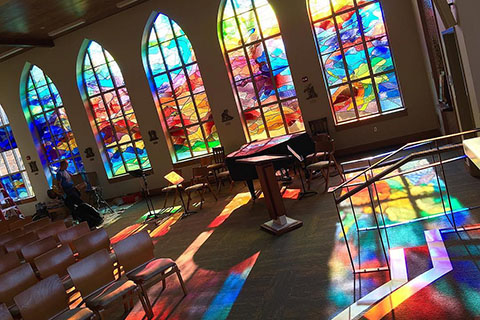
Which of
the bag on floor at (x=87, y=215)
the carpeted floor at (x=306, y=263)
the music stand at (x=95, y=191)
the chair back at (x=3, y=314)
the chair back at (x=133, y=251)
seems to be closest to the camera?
the carpeted floor at (x=306, y=263)

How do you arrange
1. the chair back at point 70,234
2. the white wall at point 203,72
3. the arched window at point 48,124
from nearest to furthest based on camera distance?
the chair back at point 70,234
the white wall at point 203,72
the arched window at point 48,124

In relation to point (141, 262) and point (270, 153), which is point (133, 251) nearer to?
point (141, 262)

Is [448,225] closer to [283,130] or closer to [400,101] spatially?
[400,101]

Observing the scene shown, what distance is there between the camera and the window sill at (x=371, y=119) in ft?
30.8

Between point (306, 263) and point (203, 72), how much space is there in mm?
7239

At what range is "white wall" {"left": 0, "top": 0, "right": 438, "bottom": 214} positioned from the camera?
9125mm

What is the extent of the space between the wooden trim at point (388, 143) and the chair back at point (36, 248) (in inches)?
268

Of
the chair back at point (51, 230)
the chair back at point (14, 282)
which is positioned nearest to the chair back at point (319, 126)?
the chair back at point (51, 230)

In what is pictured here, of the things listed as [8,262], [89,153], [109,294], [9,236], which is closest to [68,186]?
[9,236]

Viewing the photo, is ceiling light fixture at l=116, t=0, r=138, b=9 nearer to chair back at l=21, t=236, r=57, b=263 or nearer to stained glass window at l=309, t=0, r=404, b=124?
stained glass window at l=309, t=0, r=404, b=124

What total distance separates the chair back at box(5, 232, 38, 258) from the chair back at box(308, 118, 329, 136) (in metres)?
6.53

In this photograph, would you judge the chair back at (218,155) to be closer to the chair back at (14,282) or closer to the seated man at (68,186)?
the seated man at (68,186)

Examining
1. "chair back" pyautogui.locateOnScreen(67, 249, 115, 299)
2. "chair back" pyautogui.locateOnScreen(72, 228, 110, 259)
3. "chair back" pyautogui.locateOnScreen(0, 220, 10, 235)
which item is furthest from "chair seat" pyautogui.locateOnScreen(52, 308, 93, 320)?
"chair back" pyautogui.locateOnScreen(0, 220, 10, 235)

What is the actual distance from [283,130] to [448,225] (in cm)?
649
